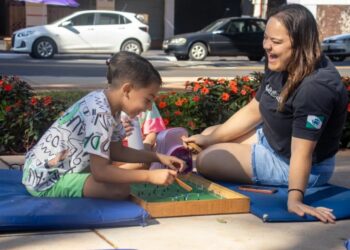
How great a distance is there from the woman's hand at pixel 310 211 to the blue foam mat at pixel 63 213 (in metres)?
0.88

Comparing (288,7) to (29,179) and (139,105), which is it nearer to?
(139,105)

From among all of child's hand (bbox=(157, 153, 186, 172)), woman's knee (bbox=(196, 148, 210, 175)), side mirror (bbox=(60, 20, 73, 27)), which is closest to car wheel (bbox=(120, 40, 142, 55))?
side mirror (bbox=(60, 20, 73, 27))

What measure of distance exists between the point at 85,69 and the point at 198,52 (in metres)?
6.27

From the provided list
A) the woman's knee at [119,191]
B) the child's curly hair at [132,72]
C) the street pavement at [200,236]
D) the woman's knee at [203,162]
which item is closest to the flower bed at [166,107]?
the woman's knee at [203,162]

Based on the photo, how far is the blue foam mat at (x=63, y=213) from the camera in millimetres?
3991

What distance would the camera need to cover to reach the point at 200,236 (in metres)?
4.07

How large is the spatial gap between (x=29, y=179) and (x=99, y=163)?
0.54 metres

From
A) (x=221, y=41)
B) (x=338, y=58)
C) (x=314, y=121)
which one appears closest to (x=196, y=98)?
(x=314, y=121)

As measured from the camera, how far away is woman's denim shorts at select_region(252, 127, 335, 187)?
4.93 meters

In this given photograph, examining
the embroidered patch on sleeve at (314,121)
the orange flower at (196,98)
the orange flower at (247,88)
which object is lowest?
the orange flower at (196,98)

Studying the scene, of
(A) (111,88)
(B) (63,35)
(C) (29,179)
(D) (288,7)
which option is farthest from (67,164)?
(B) (63,35)

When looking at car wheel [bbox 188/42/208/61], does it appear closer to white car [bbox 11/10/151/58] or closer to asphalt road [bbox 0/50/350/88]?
asphalt road [bbox 0/50/350/88]

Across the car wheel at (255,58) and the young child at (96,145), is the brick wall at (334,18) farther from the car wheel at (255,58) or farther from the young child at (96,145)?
the young child at (96,145)

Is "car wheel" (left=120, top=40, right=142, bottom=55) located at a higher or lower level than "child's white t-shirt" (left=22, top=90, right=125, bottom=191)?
lower
